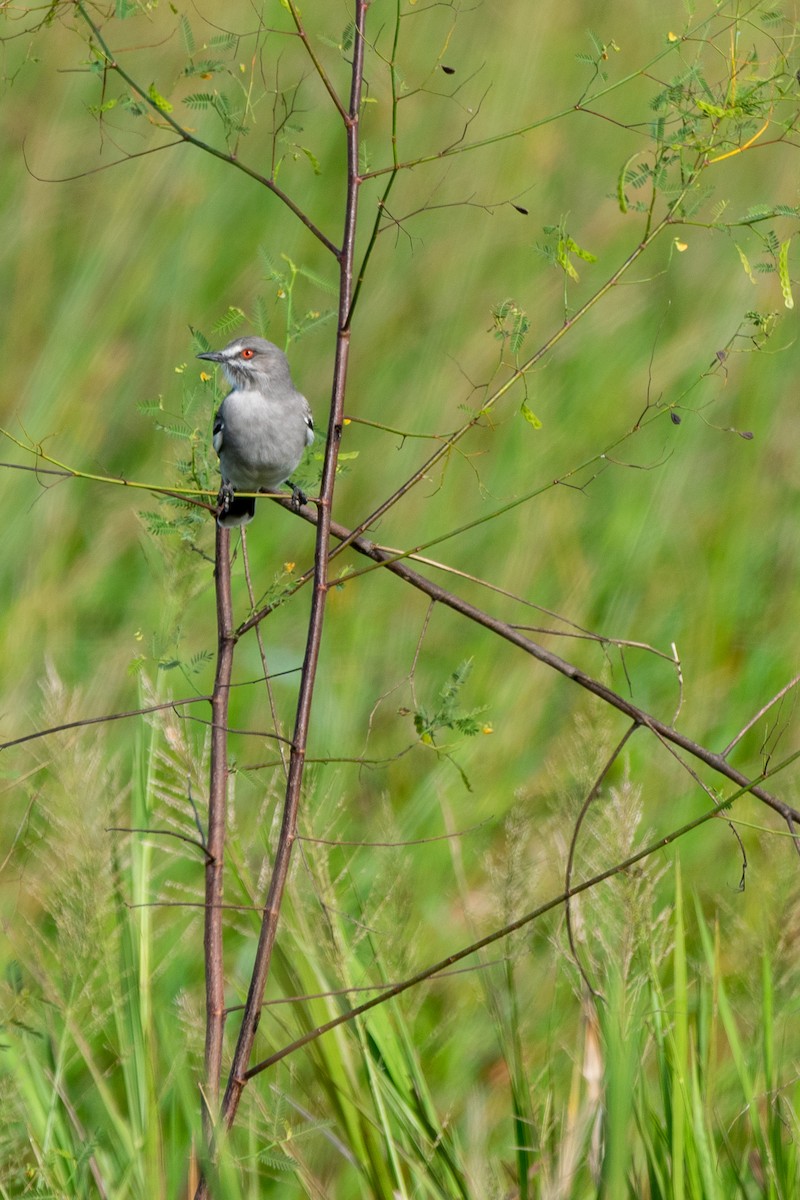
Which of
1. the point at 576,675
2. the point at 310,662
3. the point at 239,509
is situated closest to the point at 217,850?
the point at 310,662

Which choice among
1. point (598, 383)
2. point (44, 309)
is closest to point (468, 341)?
point (598, 383)

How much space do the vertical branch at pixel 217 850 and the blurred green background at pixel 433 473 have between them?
1.64 ft

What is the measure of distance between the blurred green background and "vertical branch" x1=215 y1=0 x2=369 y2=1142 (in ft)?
2.08

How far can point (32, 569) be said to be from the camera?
3.63 m

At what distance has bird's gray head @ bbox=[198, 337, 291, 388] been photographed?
3139 mm

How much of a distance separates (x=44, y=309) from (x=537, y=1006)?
2.92 meters

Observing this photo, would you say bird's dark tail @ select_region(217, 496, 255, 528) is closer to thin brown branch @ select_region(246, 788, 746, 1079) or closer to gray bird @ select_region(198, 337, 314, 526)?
gray bird @ select_region(198, 337, 314, 526)

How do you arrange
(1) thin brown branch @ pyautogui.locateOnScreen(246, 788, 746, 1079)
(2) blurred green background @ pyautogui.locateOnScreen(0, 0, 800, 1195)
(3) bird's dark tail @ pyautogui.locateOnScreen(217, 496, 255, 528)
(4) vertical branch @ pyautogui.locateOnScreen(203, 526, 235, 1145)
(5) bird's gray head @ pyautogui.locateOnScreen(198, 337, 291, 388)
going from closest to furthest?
(1) thin brown branch @ pyautogui.locateOnScreen(246, 788, 746, 1079) → (4) vertical branch @ pyautogui.locateOnScreen(203, 526, 235, 1145) → (3) bird's dark tail @ pyautogui.locateOnScreen(217, 496, 255, 528) → (2) blurred green background @ pyautogui.locateOnScreen(0, 0, 800, 1195) → (5) bird's gray head @ pyautogui.locateOnScreen(198, 337, 291, 388)

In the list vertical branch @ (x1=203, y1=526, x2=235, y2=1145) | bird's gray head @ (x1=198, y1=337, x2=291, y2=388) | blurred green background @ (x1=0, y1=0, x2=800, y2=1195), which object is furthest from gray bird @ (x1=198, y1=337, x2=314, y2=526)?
vertical branch @ (x1=203, y1=526, x2=235, y2=1145)

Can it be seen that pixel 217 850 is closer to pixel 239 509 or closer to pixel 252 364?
pixel 239 509

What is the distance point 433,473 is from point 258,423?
1.34 m

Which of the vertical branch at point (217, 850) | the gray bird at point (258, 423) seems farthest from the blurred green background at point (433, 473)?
the vertical branch at point (217, 850)

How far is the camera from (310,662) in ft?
4.86

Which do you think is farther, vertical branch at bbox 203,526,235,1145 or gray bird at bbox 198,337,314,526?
gray bird at bbox 198,337,314,526
